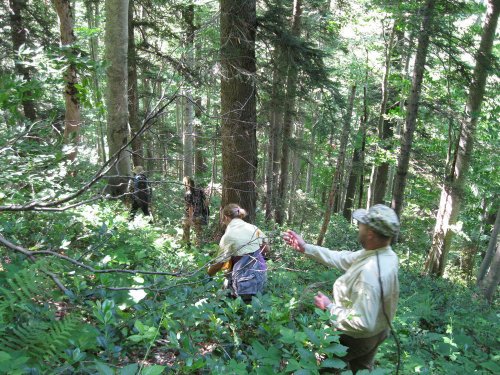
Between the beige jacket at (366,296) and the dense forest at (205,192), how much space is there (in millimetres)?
201

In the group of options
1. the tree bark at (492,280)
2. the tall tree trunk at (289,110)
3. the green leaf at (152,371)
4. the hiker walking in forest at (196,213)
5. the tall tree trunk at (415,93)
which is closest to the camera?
the green leaf at (152,371)

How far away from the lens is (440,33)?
32.7ft

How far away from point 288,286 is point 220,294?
112 inches

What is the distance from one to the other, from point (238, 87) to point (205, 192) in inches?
127

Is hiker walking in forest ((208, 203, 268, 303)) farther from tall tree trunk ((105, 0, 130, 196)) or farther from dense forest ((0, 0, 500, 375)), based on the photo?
tall tree trunk ((105, 0, 130, 196))

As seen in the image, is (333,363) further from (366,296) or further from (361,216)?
(361,216)

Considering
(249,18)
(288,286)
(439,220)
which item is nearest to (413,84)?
(439,220)

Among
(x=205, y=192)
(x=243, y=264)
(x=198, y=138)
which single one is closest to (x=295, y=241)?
(x=243, y=264)

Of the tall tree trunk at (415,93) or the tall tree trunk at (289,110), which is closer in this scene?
the tall tree trunk at (289,110)

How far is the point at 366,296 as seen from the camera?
8.19ft

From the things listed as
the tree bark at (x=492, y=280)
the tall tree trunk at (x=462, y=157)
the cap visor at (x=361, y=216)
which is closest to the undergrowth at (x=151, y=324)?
the cap visor at (x=361, y=216)

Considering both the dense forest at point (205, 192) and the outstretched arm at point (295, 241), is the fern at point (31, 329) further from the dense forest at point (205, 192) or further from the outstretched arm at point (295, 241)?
the outstretched arm at point (295, 241)

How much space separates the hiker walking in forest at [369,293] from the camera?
8.21 feet

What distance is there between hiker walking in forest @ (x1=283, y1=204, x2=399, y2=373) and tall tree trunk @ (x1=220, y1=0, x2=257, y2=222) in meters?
3.97
